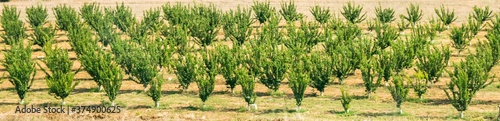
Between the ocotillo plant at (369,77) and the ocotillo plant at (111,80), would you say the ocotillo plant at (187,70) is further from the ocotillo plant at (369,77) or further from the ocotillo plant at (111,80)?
the ocotillo plant at (369,77)

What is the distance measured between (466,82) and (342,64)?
218 inches

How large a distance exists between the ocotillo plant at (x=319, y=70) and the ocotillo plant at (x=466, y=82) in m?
3.88

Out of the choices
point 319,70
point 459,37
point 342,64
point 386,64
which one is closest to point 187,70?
point 319,70

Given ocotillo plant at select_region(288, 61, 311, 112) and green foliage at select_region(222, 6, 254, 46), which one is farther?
green foliage at select_region(222, 6, 254, 46)

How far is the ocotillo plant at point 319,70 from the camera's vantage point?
25.7 meters

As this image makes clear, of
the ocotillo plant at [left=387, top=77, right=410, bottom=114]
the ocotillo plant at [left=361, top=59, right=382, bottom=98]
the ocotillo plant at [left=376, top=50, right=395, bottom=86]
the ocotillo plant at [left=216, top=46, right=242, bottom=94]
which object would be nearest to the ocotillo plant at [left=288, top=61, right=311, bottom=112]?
the ocotillo plant at [left=361, top=59, right=382, bottom=98]

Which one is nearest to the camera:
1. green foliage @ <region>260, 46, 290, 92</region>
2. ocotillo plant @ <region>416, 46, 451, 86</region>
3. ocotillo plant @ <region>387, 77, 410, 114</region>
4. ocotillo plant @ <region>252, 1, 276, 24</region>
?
ocotillo plant @ <region>387, 77, 410, 114</region>

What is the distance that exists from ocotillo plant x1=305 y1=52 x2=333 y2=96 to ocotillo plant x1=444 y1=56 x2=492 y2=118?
3.88m

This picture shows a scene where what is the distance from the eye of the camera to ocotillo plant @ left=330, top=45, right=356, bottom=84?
27062mm

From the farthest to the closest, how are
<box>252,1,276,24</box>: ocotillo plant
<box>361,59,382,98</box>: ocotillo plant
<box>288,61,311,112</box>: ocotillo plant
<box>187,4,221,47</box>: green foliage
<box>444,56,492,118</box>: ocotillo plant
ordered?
<box>252,1,276,24</box>: ocotillo plant < <box>187,4,221,47</box>: green foliage < <box>361,59,382,98</box>: ocotillo plant < <box>288,61,311,112</box>: ocotillo plant < <box>444,56,492,118</box>: ocotillo plant

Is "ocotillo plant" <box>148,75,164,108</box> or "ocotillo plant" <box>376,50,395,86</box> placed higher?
"ocotillo plant" <box>376,50,395,86</box>

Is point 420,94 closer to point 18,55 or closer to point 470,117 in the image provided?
point 470,117

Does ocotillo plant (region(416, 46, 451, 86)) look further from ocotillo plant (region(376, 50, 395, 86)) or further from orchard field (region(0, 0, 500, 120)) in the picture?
ocotillo plant (region(376, 50, 395, 86))

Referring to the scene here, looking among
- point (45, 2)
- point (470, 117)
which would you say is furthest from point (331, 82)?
point (45, 2)
